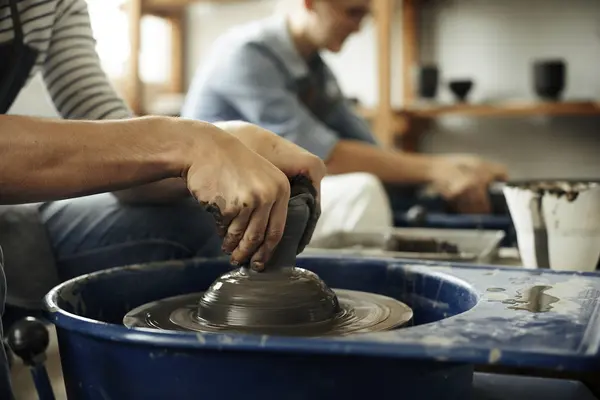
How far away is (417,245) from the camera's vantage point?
1438 millimetres

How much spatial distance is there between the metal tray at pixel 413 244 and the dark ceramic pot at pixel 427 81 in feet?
4.81

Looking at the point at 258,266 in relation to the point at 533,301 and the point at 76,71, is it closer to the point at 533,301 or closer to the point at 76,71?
the point at 533,301

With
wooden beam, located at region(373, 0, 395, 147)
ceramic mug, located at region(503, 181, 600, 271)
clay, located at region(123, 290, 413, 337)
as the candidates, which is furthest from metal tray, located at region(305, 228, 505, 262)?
wooden beam, located at region(373, 0, 395, 147)

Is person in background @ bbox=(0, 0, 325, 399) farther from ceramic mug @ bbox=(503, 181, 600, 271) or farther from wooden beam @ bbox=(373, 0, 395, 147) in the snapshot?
wooden beam @ bbox=(373, 0, 395, 147)

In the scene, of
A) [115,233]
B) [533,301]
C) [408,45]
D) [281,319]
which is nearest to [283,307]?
[281,319]

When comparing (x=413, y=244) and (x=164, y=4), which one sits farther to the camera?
(x=164, y=4)

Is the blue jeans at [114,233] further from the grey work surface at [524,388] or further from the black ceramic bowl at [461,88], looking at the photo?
the black ceramic bowl at [461,88]

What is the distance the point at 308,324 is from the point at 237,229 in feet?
0.44

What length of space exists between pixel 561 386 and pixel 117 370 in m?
0.59

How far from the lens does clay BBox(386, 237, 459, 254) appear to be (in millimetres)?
1430

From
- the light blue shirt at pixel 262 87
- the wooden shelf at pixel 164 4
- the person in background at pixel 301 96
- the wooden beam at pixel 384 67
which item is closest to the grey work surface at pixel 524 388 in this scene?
the person in background at pixel 301 96

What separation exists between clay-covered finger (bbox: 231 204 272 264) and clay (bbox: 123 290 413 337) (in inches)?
3.0

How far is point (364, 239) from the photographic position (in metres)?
1.58

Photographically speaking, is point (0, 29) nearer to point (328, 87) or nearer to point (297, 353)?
point (297, 353)
